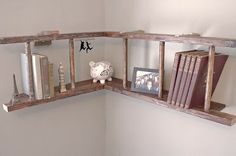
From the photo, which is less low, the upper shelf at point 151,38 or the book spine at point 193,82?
the upper shelf at point 151,38

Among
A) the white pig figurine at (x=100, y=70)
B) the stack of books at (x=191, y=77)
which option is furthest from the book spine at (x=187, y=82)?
the white pig figurine at (x=100, y=70)

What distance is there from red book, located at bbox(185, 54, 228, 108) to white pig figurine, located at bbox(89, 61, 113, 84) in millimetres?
596

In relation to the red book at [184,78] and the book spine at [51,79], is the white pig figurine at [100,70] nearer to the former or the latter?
the book spine at [51,79]

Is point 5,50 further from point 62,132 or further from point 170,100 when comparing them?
point 170,100

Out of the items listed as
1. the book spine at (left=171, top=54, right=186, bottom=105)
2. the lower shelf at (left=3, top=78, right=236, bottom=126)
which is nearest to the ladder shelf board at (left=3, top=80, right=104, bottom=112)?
the lower shelf at (left=3, top=78, right=236, bottom=126)

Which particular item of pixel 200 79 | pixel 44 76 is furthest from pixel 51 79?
pixel 200 79

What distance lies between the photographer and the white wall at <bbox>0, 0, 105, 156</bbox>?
4.66 ft

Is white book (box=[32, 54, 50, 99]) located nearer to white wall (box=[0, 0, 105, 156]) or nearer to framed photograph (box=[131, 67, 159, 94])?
white wall (box=[0, 0, 105, 156])

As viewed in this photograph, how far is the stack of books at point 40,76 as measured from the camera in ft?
4.41

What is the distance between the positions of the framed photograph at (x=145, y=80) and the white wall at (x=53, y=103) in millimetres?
394

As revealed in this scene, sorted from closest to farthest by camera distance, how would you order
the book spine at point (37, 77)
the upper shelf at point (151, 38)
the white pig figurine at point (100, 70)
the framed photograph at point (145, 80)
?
1. the upper shelf at point (151, 38)
2. the book spine at point (37, 77)
3. the framed photograph at point (145, 80)
4. the white pig figurine at point (100, 70)

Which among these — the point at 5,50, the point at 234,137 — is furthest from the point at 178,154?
the point at 5,50

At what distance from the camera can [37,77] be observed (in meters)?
Result: 1.35

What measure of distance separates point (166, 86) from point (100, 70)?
418 mm
